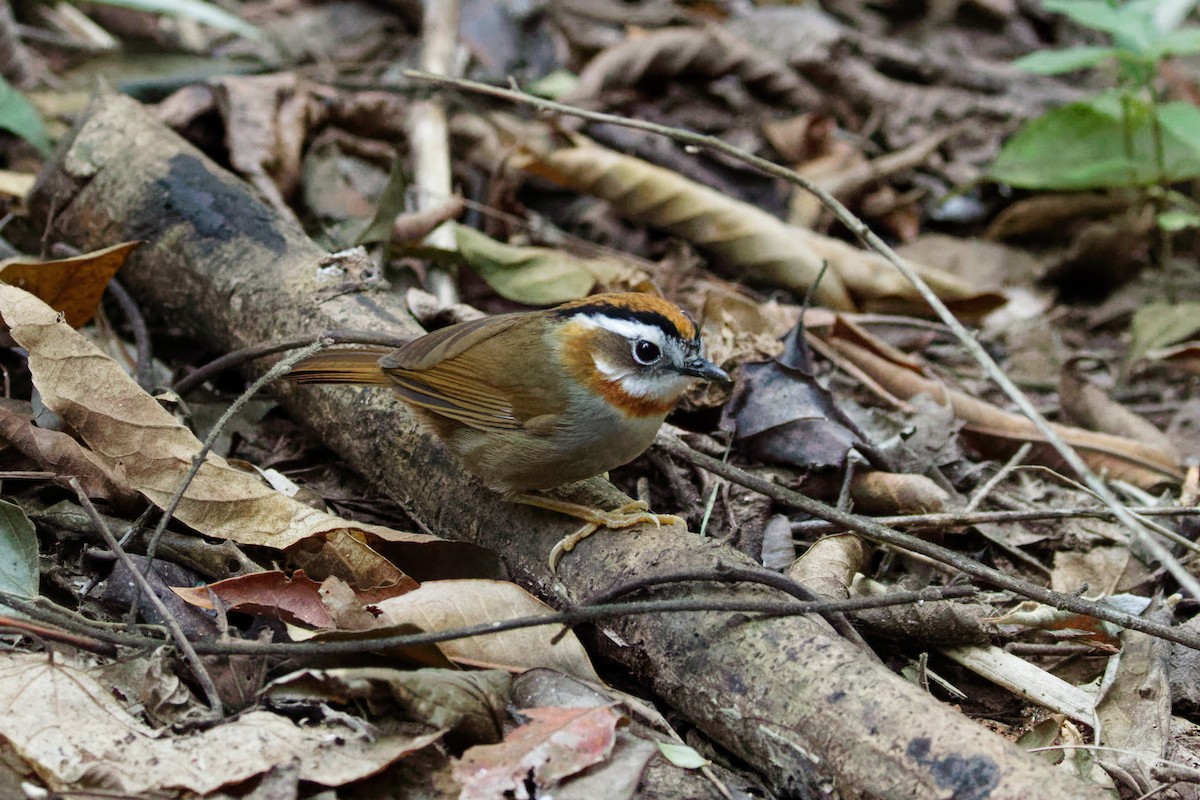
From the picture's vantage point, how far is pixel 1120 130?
6.35 meters

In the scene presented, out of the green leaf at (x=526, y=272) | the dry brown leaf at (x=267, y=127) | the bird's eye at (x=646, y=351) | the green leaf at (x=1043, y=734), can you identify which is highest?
the dry brown leaf at (x=267, y=127)

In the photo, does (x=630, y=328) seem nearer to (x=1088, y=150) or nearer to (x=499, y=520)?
(x=499, y=520)

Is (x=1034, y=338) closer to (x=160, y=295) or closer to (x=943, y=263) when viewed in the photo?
(x=943, y=263)

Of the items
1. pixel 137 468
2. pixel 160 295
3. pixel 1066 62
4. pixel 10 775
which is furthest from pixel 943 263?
pixel 10 775

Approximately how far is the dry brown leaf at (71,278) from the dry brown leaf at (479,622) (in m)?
1.87

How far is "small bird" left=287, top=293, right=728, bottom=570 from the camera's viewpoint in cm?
365

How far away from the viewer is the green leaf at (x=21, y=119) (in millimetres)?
5223

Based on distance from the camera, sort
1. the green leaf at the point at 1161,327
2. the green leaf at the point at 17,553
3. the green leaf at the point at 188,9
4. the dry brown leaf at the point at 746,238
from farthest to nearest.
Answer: the green leaf at the point at 188,9
the dry brown leaf at the point at 746,238
the green leaf at the point at 1161,327
the green leaf at the point at 17,553

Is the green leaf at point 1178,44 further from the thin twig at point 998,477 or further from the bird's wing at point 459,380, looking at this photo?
the bird's wing at point 459,380

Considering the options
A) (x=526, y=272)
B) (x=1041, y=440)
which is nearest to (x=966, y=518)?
(x=1041, y=440)

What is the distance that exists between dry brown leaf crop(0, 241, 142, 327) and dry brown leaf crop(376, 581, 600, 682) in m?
1.87

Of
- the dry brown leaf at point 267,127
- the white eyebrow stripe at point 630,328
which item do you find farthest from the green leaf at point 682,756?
the dry brown leaf at point 267,127

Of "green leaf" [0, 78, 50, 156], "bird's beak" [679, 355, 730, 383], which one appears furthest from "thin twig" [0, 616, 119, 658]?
"green leaf" [0, 78, 50, 156]

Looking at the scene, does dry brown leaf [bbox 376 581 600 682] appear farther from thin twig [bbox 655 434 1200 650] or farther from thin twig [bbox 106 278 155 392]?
thin twig [bbox 106 278 155 392]
